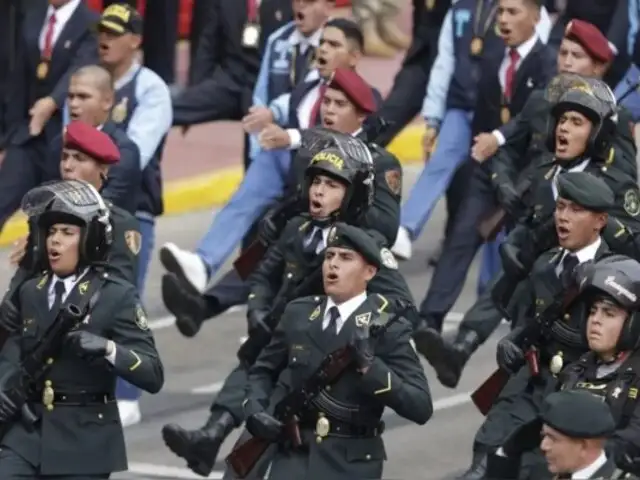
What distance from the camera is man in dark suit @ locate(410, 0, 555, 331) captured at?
1517cm

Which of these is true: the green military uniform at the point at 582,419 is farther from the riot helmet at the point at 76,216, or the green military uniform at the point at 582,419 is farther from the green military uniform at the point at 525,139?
the green military uniform at the point at 525,139

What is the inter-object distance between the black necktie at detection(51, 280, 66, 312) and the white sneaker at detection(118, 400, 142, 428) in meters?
3.37

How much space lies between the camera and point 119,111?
48.5ft

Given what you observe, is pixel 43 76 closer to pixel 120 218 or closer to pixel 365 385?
pixel 120 218

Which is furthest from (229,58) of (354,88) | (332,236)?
(332,236)

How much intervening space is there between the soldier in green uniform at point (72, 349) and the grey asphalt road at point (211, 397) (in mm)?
404

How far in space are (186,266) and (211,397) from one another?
76 centimetres

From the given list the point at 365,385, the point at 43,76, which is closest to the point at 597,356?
the point at 365,385

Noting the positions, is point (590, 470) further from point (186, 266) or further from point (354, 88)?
point (186, 266)

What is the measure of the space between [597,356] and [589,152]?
7.99 ft

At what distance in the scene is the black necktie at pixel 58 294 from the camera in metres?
11.4

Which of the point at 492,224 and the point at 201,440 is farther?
the point at 492,224

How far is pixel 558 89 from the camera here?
1387cm

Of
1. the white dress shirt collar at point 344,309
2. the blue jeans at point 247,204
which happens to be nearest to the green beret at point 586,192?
the white dress shirt collar at point 344,309
